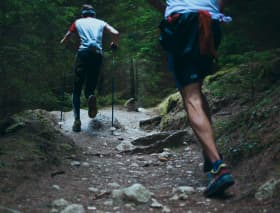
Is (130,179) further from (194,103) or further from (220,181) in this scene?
(220,181)

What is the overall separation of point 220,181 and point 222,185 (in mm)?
34

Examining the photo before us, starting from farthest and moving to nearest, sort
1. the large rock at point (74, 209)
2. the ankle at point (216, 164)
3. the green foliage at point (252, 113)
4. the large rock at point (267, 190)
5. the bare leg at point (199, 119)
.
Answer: the green foliage at point (252, 113) → the bare leg at point (199, 119) → the ankle at point (216, 164) → the large rock at point (267, 190) → the large rock at point (74, 209)

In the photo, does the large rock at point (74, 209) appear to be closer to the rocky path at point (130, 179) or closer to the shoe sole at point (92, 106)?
the rocky path at point (130, 179)

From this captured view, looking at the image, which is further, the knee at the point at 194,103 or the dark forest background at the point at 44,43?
the dark forest background at the point at 44,43

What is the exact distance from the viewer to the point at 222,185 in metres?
3.54

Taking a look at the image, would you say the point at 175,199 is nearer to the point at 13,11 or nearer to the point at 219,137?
the point at 219,137

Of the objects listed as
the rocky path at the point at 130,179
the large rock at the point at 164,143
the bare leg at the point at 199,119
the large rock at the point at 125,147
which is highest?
the bare leg at the point at 199,119

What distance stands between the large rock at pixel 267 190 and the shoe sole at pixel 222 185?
0.22m

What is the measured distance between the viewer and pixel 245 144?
14.9ft

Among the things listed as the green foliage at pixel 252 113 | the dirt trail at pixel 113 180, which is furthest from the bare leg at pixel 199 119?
the green foliage at pixel 252 113

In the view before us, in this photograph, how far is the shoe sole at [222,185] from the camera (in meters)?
3.52

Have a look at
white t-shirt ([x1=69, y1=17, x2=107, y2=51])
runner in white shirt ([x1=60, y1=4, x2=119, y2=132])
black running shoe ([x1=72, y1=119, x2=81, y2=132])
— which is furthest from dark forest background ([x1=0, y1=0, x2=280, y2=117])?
black running shoe ([x1=72, y1=119, x2=81, y2=132])

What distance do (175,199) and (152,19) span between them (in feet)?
29.9

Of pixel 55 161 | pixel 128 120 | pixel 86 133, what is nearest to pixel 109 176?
pixel 55 161
